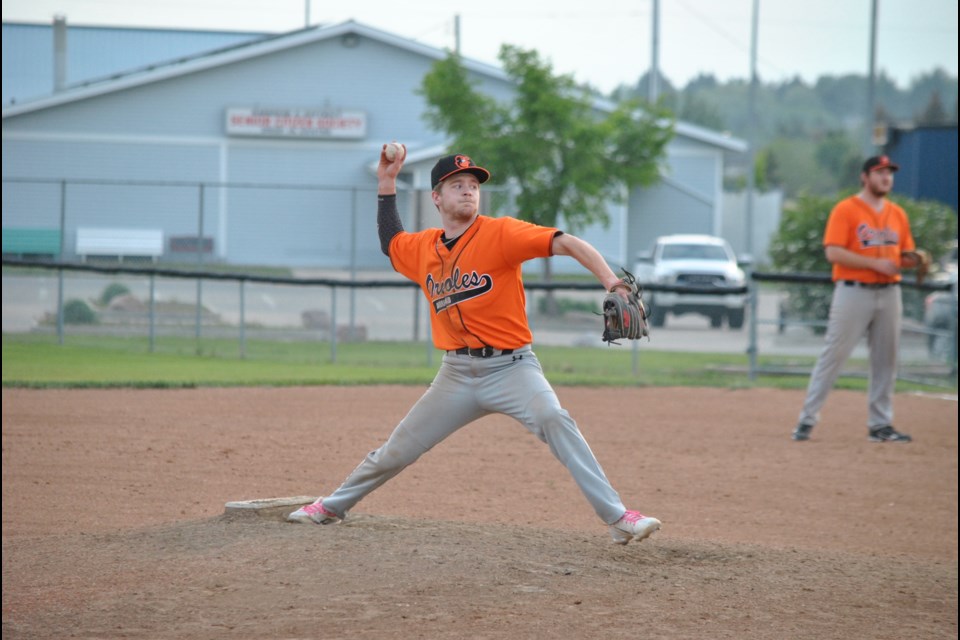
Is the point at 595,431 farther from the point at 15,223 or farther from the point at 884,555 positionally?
the point at 15,223

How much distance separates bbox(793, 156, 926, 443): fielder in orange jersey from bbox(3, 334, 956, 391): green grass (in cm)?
437

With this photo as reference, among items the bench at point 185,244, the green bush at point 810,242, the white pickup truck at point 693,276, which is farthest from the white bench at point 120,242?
the green bush at point 810,242

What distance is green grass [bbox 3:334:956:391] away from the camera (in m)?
13.5

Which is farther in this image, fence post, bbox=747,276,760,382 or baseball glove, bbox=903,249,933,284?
fence post, bbox=747,276,760,382

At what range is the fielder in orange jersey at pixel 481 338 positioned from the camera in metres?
5.58

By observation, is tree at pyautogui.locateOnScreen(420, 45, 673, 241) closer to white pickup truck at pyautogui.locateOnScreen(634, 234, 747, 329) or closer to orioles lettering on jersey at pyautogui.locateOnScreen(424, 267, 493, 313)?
white pickup truck at pyautogui.locateOnScreen(634, 234, 747, 329)

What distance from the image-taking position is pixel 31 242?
870 inches

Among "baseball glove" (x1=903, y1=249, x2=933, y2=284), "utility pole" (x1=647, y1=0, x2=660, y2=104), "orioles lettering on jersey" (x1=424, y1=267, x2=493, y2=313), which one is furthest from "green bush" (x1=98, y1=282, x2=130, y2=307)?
"utility pole" (x1=647, y1=0, x2=660, y2=104)

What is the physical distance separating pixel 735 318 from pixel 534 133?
5.70m

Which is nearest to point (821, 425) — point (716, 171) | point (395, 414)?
point (395, 414)

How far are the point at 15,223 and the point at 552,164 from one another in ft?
33.8

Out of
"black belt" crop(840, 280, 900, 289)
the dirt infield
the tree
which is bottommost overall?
the dirt infield

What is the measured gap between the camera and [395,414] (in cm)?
1131

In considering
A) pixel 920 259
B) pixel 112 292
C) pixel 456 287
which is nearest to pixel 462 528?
pixel 456 287
